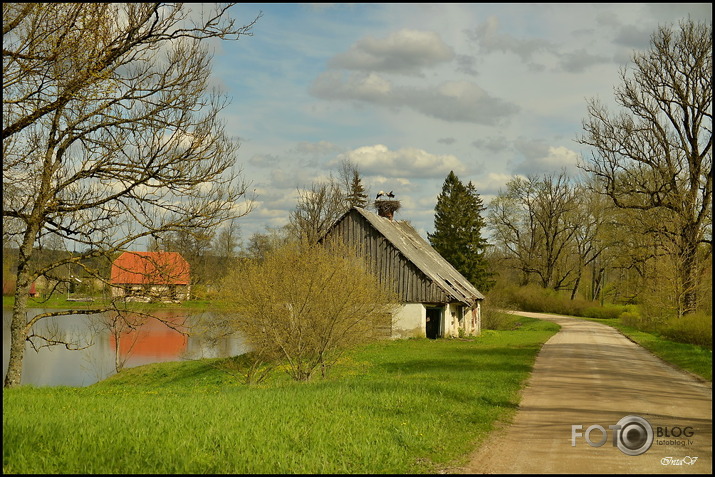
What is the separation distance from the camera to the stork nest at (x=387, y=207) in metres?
41.9

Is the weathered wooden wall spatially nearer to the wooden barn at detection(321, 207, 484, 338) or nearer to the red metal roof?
the wooden barn at detection(321, 207, 484, 338)

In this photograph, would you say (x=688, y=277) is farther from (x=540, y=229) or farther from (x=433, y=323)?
(x=540, y=229)

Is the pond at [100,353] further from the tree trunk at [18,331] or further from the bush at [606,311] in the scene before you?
the bush at [606,311]

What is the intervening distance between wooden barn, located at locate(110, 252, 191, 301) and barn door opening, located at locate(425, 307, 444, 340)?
21.0m

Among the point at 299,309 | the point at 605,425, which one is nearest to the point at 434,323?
the point at 299,309

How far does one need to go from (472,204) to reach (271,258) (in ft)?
131

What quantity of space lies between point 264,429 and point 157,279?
712 cm

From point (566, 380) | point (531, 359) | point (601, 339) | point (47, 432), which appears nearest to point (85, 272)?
point (47, 432)

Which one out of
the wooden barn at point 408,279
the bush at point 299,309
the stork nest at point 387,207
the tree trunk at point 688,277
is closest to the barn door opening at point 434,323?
the wooden barn at point 408,279

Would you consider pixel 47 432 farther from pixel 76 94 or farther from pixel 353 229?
pixel 353 229

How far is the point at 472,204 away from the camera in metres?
56.6

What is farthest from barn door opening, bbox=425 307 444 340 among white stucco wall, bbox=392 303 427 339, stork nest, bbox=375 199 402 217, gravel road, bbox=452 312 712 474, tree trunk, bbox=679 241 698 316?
gravel road, bbox=452 312 712 474

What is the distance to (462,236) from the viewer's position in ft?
181

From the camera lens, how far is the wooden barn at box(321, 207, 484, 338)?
109 ft
